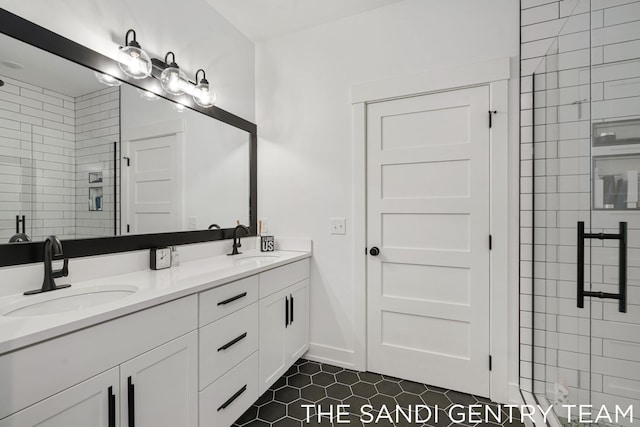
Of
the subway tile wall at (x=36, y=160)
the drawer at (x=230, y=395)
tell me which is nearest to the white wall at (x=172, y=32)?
the subway tile wall at (x=36, y=160)

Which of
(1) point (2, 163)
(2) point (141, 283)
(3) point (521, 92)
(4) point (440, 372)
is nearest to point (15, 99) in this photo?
(1) point (2, 163)

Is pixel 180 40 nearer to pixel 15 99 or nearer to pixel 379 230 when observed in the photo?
pixel 15 99

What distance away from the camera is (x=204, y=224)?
213 centimetres

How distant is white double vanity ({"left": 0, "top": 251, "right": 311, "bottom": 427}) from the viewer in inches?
32.8

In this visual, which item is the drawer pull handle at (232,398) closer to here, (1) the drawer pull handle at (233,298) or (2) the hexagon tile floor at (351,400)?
(2) the hexagon tile floor at (351,400)

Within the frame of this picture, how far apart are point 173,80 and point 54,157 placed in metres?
0.80

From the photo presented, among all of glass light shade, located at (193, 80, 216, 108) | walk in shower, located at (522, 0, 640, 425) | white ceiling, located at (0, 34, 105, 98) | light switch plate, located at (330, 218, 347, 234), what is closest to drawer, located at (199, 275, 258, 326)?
light switch plate, located at (330, 218, 347, 234)

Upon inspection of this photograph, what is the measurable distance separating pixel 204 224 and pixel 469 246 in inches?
71.8

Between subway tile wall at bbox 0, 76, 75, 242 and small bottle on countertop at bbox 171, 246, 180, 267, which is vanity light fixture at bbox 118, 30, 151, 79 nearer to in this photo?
subway tile wall at bbox 0, 76, 75, 242

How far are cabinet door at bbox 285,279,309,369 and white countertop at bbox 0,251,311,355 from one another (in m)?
0.28

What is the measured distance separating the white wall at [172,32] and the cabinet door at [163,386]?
1487 millimetres

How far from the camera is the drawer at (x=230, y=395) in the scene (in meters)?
1.39

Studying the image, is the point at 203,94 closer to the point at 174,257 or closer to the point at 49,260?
the point at 174,257

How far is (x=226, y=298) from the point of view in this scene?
1515 mm
